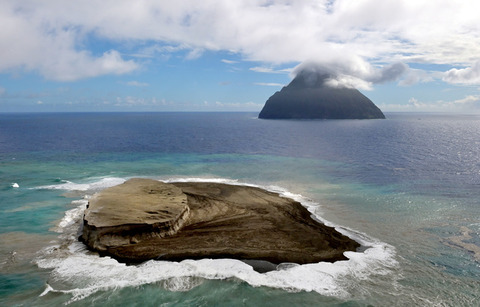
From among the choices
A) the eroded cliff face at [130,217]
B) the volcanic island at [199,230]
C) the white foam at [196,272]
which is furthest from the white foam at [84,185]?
the white foam at [196,272]

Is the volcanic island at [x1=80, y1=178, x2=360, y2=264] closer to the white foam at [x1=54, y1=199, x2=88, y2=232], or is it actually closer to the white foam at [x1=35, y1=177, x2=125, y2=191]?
the white foam at [x1=54, y1=199, x2=88, y2=232]

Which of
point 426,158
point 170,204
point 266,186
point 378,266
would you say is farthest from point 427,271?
point 426,158

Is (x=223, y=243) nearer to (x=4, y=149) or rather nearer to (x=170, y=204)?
(x=170, y=204)

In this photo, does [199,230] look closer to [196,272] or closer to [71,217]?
[196,272]

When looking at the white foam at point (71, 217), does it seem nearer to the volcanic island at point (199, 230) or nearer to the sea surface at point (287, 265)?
the sea surface at point (287, 265)

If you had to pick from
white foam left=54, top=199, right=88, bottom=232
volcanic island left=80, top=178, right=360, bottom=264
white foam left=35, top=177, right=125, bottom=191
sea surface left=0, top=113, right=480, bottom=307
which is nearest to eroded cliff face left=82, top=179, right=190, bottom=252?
volcanic island left=80, top=178, right=360, bottom=264

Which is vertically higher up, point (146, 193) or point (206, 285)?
point (146, 193)

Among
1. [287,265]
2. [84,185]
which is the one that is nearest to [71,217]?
[84,185]
